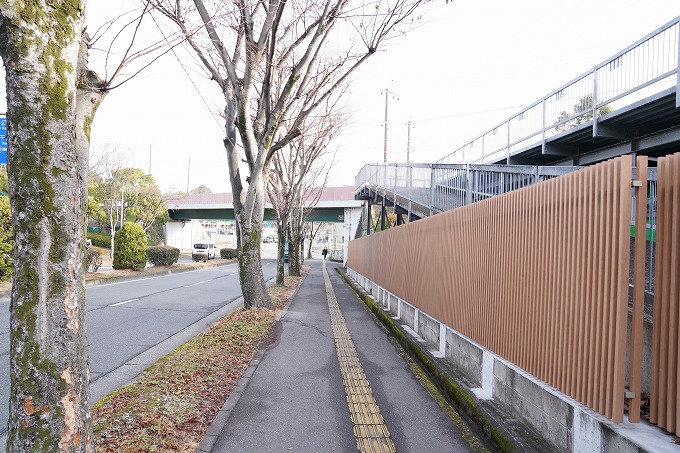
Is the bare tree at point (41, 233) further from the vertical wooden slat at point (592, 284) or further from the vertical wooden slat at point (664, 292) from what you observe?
the vertical wooden slat at point (664, 292)

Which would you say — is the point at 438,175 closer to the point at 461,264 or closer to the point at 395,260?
the point at 395,260

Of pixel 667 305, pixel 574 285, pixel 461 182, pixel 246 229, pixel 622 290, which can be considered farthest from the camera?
pixel 246 229

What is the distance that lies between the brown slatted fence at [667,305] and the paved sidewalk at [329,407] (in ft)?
5.81

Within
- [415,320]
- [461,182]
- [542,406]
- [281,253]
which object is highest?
[461,182]

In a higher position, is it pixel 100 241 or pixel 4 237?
pixel 4 237

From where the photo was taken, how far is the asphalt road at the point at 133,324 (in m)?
5.93

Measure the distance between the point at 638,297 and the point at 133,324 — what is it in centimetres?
930

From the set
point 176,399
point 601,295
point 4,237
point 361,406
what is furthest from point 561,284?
point 4,237

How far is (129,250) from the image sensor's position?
22.1 metres

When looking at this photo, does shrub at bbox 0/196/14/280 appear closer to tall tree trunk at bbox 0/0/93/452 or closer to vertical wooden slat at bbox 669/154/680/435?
tall tree trunk at bbox 0/0/93/452

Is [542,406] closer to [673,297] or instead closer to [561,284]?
[561,284]

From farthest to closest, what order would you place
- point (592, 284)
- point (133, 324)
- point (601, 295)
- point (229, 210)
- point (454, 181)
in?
point (229, 210) < point (454, 181) < point (133, 324) < point (592, 284) < point (601, 295)

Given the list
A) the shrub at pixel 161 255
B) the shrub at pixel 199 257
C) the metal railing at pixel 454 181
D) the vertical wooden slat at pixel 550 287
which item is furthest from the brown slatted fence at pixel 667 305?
the shrub at pixel 199 257

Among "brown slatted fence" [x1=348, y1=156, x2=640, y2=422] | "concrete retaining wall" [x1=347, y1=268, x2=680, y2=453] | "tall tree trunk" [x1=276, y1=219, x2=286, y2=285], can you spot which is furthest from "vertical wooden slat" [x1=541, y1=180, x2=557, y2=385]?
"tall tree trunk" [x1=276, y1=219, x2=286, y2=285]
